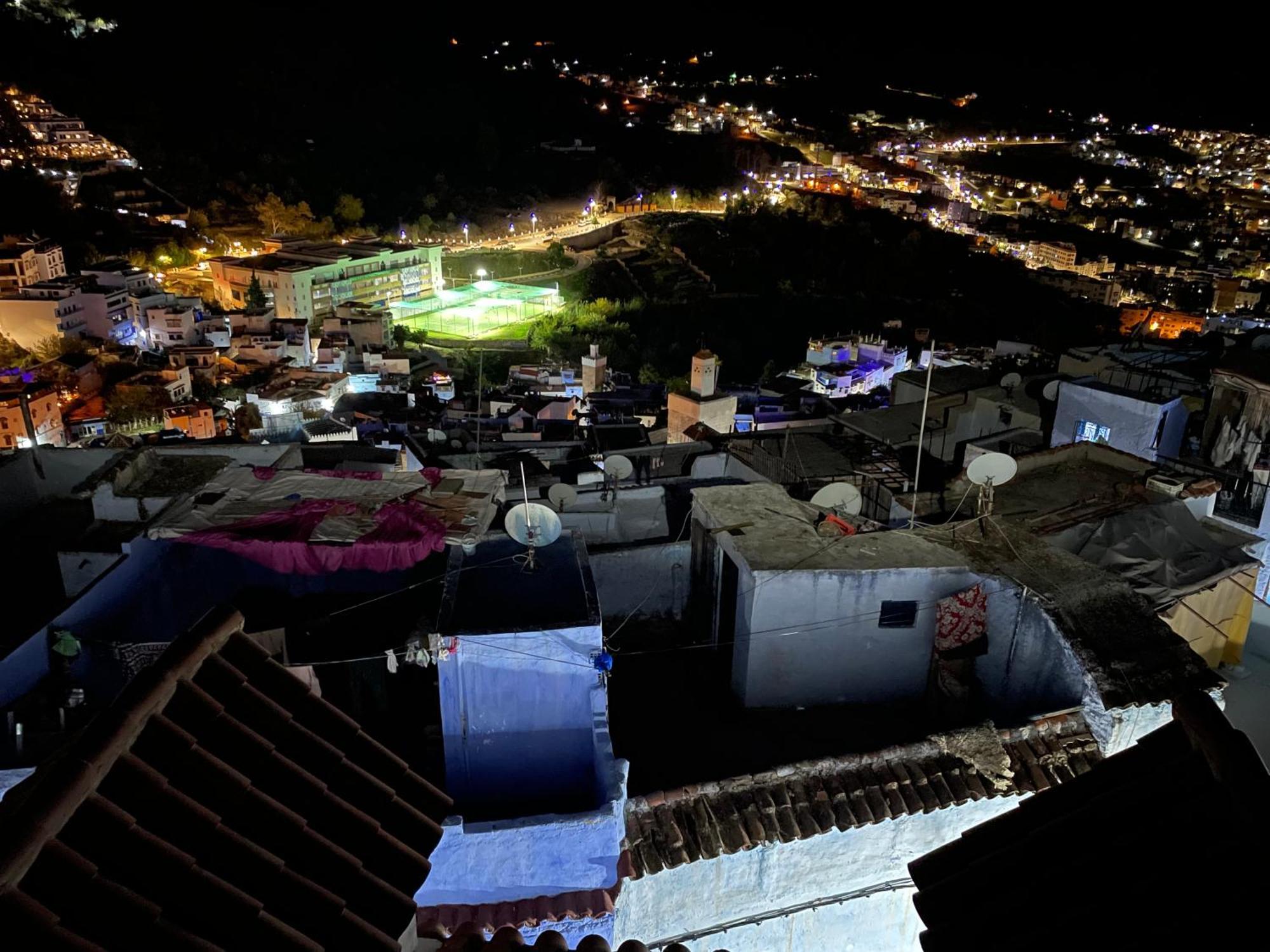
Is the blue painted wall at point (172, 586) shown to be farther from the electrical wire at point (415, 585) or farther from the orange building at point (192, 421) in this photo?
the orange building at point (192, 421)

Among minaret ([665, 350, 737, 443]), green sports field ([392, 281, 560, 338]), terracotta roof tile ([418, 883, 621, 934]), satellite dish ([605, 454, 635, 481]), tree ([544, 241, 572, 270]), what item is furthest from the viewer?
tree ([544, 241, 572, 270])

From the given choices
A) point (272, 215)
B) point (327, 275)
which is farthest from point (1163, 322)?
point (272, 215)

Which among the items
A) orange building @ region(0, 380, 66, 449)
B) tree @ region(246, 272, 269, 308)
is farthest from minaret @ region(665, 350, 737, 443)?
tree @ region(246, 272, 269, 308)

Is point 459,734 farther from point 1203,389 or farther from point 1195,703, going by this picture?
point 1203,389

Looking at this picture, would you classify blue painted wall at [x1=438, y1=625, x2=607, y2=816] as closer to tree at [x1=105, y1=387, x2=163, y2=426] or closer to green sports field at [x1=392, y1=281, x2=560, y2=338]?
tree at [x1=105, y1=387, x2=163, y2=426]

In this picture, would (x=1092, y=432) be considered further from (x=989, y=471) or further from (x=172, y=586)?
(x=172, y=586)

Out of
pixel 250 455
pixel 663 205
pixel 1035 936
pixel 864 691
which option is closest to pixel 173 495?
pixel 250 455
